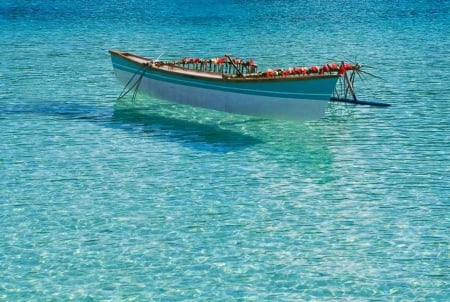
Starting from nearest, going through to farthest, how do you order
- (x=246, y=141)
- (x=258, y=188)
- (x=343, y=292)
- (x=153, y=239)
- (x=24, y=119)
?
(x=343, y=292)
(x=153, y=239)
(x=258, y=188)
(x=246, y=141)
(x=24, y=119)

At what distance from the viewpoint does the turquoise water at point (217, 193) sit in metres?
23.8

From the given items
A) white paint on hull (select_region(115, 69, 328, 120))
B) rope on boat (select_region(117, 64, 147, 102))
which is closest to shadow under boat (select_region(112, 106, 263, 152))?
white paint on hull (select_region(115, 69, 328, 120))

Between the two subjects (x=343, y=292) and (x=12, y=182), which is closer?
(x=343, y=292)

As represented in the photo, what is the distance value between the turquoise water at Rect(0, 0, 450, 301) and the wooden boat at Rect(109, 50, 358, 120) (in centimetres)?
71

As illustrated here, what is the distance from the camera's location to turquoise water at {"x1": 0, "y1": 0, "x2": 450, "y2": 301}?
23844 mm

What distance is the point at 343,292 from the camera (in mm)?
22984

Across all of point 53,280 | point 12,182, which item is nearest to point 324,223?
point 53,280

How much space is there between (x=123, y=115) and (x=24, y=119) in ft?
13.5

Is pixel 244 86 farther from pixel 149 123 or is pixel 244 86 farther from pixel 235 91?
pixel 149 123

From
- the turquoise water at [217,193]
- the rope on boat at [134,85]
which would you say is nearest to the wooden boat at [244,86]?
the rope on boat at [134,85]

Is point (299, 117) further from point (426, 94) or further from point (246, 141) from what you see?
point (426, 94)

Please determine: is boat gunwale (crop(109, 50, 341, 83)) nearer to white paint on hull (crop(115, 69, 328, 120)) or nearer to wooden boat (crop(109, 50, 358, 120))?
wooden boat (crop(109, 50, 358, 120))

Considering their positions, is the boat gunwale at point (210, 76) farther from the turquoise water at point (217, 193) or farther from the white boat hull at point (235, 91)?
the turquoise water at point (217, 193)

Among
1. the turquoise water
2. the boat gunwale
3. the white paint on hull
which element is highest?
the boat gunwale
